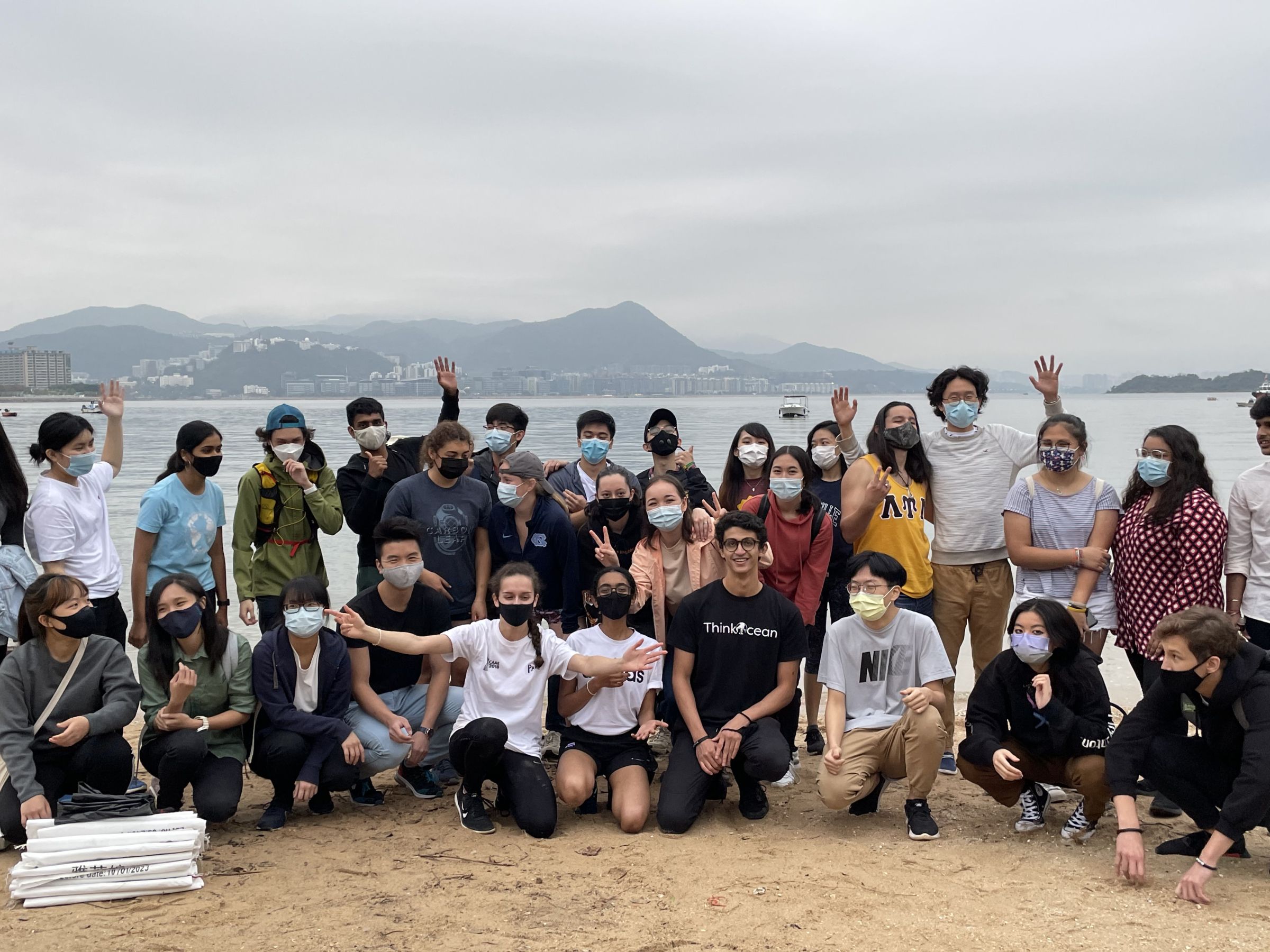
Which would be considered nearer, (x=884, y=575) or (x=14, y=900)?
(x=14, y=900)

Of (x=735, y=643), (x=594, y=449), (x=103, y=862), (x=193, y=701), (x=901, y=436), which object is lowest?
(x=103, y=862)

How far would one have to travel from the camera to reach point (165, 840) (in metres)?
4.50

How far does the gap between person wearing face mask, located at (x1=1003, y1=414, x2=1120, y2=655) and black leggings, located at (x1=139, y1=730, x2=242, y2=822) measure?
14.0ft

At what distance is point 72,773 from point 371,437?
266 cm

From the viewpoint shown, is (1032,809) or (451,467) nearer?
(1032,809)

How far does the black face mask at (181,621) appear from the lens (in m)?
5.12

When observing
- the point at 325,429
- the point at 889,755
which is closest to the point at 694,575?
the point at 889,755

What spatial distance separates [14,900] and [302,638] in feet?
5.38

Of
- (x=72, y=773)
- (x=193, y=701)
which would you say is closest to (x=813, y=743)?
(x=193, y=701)

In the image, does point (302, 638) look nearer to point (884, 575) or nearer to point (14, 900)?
point (14, 900)

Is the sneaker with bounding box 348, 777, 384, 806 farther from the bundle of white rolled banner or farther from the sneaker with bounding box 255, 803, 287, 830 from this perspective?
the bundle of white rolled banner

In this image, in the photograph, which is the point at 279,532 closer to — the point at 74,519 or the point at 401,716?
the point at 74,519

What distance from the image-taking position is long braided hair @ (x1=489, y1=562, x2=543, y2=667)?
545 centimetres

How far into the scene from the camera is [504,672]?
5512 millimetres
